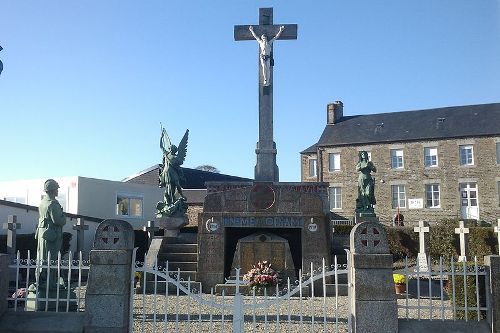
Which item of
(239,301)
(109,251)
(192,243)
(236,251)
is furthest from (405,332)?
(192,243)

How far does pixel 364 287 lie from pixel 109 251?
3.34 m

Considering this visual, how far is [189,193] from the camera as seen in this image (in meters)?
37.2

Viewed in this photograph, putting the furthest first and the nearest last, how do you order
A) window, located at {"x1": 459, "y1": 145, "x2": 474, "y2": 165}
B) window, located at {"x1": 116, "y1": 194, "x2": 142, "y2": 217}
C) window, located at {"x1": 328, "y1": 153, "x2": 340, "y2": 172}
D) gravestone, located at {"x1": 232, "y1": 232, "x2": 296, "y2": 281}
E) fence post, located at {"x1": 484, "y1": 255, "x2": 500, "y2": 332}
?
window, located at {"x1": 328, "y1": 153, "x2": 340, "y2": 172} → window, located at {"x1": 459, "y1": 145, "x2": 474, "y2": 165} → window, located at {"x1": 116, "y1": 194, "x2": 142, "y2": 217} → gravestone, located at {"x1": 232, "y1": 232, "x2": 296, "y2": 281} → fence post, located at {"x1": 484, "y1": 255, "x2": 500, "y2": 332}

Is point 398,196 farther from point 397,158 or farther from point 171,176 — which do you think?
point 171,176

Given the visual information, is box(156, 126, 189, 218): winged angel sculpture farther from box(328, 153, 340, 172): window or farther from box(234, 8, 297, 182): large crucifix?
box(328, 153, 340, 172): window

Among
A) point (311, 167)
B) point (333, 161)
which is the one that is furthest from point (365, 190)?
point (311, 167)

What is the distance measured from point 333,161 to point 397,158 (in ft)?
15.1

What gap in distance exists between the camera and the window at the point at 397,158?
37181 mm

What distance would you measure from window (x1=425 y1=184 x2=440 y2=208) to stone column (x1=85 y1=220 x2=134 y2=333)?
3205 centimetres

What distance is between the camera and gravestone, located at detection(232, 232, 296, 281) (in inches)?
548

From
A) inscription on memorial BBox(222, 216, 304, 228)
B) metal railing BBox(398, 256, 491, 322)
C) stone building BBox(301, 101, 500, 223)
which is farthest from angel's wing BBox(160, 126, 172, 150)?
stone building BBox(301, 101, 500, 223)

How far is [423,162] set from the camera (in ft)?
119

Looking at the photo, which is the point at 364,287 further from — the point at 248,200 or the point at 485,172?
the point at 485,172

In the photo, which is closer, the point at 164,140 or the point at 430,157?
the point at 164,140
